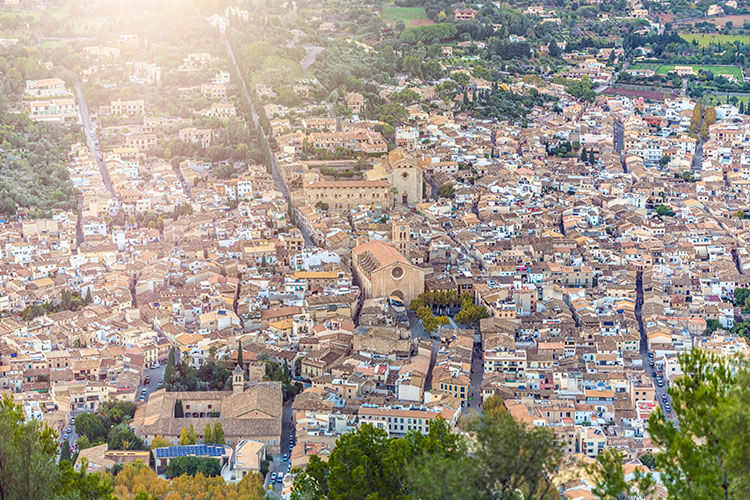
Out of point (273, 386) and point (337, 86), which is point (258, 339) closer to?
point (273, 386)

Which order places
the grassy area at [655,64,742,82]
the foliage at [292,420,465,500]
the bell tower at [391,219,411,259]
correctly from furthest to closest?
1. the grassy area at [655,64,742,82]
2. the bell tower at [391,219,411,259]
3. the foliage at [292,420,465,500]

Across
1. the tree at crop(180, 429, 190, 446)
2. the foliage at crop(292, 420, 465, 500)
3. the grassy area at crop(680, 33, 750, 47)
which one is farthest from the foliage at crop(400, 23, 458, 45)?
the foliage at crop(292, 420, 465, 500)

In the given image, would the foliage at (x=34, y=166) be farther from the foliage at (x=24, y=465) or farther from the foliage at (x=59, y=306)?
the foliage at (x=24, y=465)

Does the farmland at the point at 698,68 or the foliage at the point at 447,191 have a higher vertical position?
the foliage at the point at 447,191

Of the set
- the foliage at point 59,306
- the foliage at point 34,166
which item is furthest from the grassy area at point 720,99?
the foliage at point 59,306

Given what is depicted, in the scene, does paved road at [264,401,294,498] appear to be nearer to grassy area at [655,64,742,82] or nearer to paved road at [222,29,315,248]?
paved road at [222,29,315,248]

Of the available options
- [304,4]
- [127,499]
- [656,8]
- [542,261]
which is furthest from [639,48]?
[127,499]
